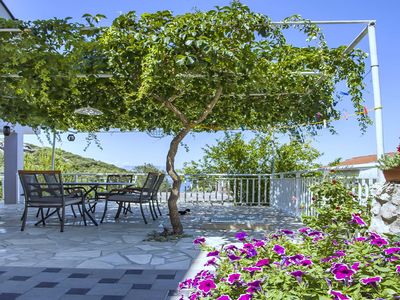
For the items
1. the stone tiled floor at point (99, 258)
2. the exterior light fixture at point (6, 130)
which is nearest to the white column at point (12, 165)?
the exterior light fixture at point (6, 130)

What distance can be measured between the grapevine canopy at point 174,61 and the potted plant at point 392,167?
1799 millimetres

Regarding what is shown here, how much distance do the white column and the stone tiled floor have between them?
12.3ft

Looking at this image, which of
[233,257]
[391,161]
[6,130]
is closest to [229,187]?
[6,130]

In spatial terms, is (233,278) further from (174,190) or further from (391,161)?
(174,190)

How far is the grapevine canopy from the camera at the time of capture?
4.03 metres

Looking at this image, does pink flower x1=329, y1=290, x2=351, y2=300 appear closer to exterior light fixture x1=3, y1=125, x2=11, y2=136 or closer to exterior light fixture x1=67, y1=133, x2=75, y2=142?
exterior light fixture x1=3, y1=125, x2=11, y2=136

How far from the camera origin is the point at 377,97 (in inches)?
148

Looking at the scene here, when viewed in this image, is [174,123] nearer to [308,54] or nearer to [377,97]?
[308,54]

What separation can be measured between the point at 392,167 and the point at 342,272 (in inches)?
72.5

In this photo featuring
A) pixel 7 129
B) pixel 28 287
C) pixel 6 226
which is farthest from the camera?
pixel 7 129

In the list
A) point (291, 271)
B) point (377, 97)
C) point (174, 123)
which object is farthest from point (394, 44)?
point (291, 271)

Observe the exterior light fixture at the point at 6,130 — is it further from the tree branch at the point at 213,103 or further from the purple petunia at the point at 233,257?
the purple petunia at the point at 233,257

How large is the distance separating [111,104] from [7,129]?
174 inches

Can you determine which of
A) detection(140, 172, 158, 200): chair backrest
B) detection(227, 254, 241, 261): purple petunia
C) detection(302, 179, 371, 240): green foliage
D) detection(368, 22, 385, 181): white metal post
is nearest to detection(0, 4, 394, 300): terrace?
detection(368, 22, 385, 181): white metal post
